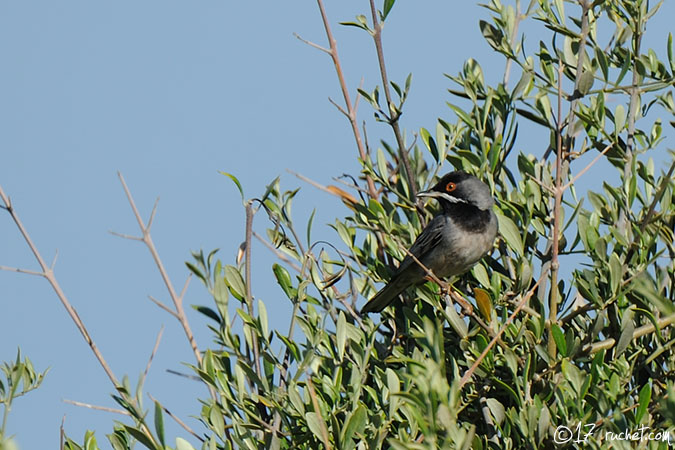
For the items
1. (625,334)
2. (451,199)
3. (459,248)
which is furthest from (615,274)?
(451,199)

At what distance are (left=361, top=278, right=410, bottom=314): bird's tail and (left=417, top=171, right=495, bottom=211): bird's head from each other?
0.99 m

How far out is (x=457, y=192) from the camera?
5.89 metres

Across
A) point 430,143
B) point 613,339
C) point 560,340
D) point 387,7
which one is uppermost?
point 387,7

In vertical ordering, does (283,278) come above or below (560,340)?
above

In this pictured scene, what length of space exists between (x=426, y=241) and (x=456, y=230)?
36.1 inches

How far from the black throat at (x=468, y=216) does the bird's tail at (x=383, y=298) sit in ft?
5.98

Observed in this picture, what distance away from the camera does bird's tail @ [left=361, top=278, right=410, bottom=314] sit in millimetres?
4156

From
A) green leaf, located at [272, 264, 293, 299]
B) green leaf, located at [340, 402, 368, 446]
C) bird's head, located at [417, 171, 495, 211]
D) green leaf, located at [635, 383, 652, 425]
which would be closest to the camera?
green leaf, located at [340, 402, 368, 446]

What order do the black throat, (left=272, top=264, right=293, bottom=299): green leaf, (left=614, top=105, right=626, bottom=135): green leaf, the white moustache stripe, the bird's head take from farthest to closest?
1. the black throat
2. the white moustache stripe
3. the bird's head
4. (left=614, top=105, right=626, bottom=135): green leaf
5. (left=272, top=264, right=293, bottom=299): green leaf

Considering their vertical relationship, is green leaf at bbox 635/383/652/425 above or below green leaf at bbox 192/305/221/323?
Result: below

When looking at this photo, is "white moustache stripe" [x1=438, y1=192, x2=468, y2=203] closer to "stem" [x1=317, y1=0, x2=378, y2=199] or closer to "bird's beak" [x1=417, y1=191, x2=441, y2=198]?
"bird's beak" [x1=417, y1=191, x2=441, y2=198]

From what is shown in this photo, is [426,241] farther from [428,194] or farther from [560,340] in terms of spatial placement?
[560,340]

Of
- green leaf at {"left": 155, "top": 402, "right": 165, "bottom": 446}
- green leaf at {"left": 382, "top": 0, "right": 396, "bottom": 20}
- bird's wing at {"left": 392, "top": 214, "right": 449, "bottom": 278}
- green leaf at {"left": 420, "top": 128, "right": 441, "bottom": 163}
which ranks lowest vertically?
green leaf at {"left": 155, "top": 402, "right": 165, "bottom": 446}

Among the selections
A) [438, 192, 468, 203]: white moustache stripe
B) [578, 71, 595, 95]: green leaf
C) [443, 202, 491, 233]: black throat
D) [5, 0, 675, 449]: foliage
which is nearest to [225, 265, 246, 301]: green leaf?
[5, 0, 675, 449]: foliage
